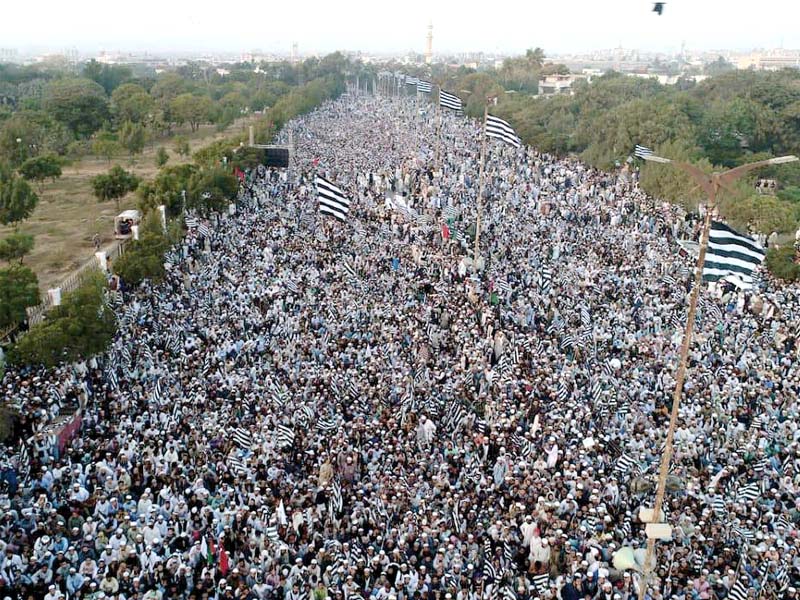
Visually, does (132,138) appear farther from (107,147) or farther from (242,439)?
(242,439)

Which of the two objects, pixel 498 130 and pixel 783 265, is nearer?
pixel 498 130

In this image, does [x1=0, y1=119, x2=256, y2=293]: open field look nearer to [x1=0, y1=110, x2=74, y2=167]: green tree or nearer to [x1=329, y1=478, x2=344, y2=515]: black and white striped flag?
[x1=0, y1=110, x2=74, y2=167]: green tree

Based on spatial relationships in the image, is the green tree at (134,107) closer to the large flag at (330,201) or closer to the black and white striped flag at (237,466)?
the large flag at (330,201)

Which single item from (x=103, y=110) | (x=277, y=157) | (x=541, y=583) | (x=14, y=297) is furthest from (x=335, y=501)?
(x=103, y=110)

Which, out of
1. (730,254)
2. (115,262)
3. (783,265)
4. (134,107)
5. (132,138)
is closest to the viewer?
(730,254)

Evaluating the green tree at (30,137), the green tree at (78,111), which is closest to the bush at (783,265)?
the green tree at (30,137)

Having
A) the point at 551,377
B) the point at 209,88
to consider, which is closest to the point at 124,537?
the point at 551,377
